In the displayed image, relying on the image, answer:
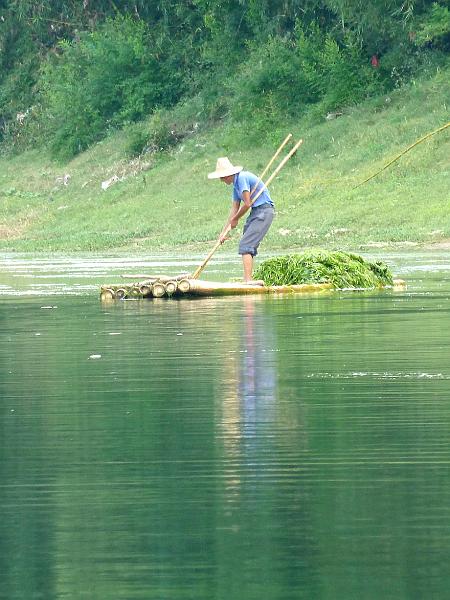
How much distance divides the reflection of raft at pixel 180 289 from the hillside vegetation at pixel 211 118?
47.4 feet

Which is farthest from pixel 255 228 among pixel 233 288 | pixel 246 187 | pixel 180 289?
pixel 180 289

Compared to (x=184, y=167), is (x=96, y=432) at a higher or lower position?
lower

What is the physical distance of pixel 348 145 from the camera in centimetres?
4625

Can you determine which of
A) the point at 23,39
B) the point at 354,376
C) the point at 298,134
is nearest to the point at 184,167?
the point at 298,134

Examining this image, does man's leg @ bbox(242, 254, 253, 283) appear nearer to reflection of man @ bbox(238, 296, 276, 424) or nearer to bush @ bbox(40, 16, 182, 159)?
reflection of man @ bbox(238, 296, 276, 424)

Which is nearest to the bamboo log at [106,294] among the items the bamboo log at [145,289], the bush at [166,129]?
the bamboo log at [145,289]

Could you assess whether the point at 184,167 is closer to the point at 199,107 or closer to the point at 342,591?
the point at 199,107

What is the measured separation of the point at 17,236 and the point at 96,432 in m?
41.0

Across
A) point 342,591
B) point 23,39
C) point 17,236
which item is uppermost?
point 23,39

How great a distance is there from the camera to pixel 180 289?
67.7 ft

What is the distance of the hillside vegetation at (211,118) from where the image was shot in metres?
41.3

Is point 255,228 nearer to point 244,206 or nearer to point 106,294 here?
point 244,206

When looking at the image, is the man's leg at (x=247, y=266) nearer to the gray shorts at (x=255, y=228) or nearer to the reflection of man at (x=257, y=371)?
the gray shorts at (x=255, y=228)

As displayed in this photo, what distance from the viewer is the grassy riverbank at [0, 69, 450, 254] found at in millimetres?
38406
